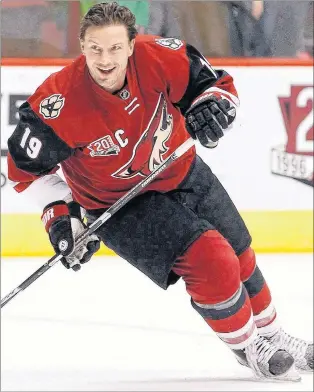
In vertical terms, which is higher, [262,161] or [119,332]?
[262,161]

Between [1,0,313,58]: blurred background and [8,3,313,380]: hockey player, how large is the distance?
0.24ft

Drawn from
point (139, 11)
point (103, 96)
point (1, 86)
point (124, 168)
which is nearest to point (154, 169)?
point (124, 168)

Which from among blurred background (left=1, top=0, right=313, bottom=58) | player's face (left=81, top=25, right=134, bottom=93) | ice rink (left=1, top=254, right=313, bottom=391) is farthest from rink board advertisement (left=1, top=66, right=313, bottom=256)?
player's face (left=81, top=25, right=134, bottom=93)

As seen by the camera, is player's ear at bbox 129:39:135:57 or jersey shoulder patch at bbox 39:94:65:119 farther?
jersey shoulder patch at bbox 39:94:65:119

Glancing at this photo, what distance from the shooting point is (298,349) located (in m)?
2.69

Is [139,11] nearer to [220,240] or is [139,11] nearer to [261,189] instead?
[220,240]

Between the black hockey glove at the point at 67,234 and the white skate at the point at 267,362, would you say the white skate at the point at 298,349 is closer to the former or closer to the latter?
the white skate at the point at 267,362

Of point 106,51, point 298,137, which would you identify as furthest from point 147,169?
point 298,137

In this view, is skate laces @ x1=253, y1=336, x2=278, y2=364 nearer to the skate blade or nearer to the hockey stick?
the skate blade

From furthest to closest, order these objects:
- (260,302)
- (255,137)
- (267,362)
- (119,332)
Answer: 1. (255,137)
2. (119,332)
3. (260,302)
4. (267,362)

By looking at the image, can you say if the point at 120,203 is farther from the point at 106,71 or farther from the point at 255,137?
the point at 255,137

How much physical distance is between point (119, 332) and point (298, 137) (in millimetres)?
1081

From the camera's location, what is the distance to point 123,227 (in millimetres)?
2426

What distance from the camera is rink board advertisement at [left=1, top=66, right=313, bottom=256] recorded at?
10.9ft
